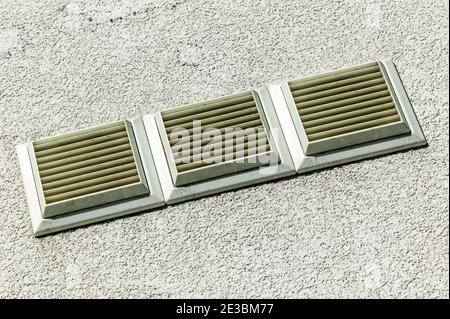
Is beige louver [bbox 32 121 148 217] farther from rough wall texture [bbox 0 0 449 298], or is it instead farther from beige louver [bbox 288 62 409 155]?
beige louver [bbox 288 62 409 155]

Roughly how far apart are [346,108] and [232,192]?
1.81ft

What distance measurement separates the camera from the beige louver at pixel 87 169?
2287 mm

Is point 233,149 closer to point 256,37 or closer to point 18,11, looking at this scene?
point 256,37

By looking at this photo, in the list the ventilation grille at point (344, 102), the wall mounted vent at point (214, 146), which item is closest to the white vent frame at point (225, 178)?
the wall mounted vent at point (214, 146)

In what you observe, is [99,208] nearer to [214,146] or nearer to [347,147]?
[214,146]

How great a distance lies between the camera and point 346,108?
238 cm

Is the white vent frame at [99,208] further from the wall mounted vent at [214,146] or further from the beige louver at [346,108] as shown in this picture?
the beige louver at [346,108]

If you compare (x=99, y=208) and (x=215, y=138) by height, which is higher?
(x=215, y=138)

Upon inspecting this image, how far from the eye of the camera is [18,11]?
9.21 ft

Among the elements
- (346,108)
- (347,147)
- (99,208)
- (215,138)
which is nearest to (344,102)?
(346,108)
